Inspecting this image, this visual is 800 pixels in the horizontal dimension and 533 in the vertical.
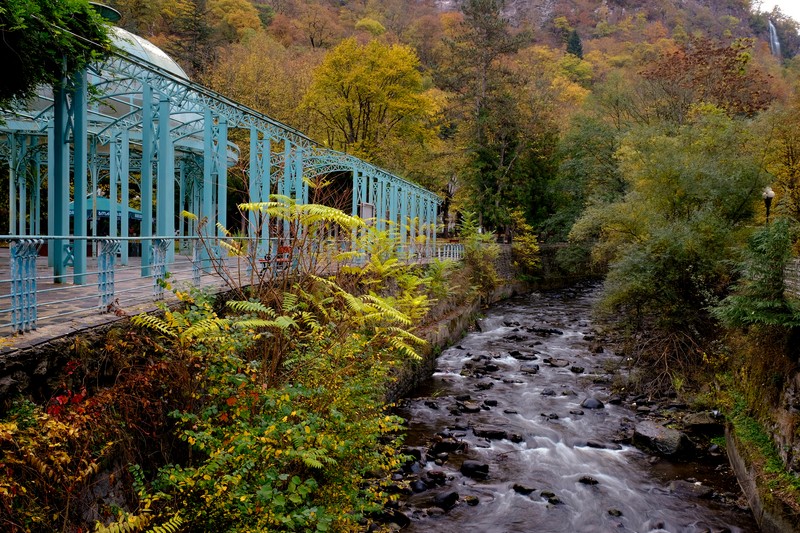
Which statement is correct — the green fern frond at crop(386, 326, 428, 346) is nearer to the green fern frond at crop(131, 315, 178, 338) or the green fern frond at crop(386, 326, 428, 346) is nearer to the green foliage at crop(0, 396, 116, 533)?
the green fern frond at crop(131, 315, 178, 338)

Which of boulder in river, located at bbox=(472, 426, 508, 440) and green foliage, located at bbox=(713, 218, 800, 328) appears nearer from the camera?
green foliage, located at bbox=(713, 218, 800, 328)

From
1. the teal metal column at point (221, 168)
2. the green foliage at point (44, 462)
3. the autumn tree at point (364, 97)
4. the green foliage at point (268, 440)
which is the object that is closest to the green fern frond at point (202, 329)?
the green foliage at point (268, 440)

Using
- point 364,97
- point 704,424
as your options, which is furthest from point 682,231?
point 364,97

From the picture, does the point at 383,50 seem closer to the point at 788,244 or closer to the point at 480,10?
the point at 480,10

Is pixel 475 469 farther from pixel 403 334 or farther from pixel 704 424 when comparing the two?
pixel 704 424

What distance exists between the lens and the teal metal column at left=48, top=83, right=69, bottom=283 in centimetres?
920

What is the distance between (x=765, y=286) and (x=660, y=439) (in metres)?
3.25

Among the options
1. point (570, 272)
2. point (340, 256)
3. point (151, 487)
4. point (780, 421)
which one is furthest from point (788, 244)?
point (570, 272)

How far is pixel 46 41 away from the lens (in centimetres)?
843

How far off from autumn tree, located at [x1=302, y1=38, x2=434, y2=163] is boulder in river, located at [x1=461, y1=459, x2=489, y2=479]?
83.7ft

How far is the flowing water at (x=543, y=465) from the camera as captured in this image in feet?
27.0

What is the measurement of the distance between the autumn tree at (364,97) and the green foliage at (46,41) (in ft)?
78.8

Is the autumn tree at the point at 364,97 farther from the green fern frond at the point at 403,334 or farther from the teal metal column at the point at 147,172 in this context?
the green fern frond at the point at 403,334

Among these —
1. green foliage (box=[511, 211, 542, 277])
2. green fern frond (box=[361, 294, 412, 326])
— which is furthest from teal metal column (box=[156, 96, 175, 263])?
green foliage (box=[511, 211, 542, 277])
